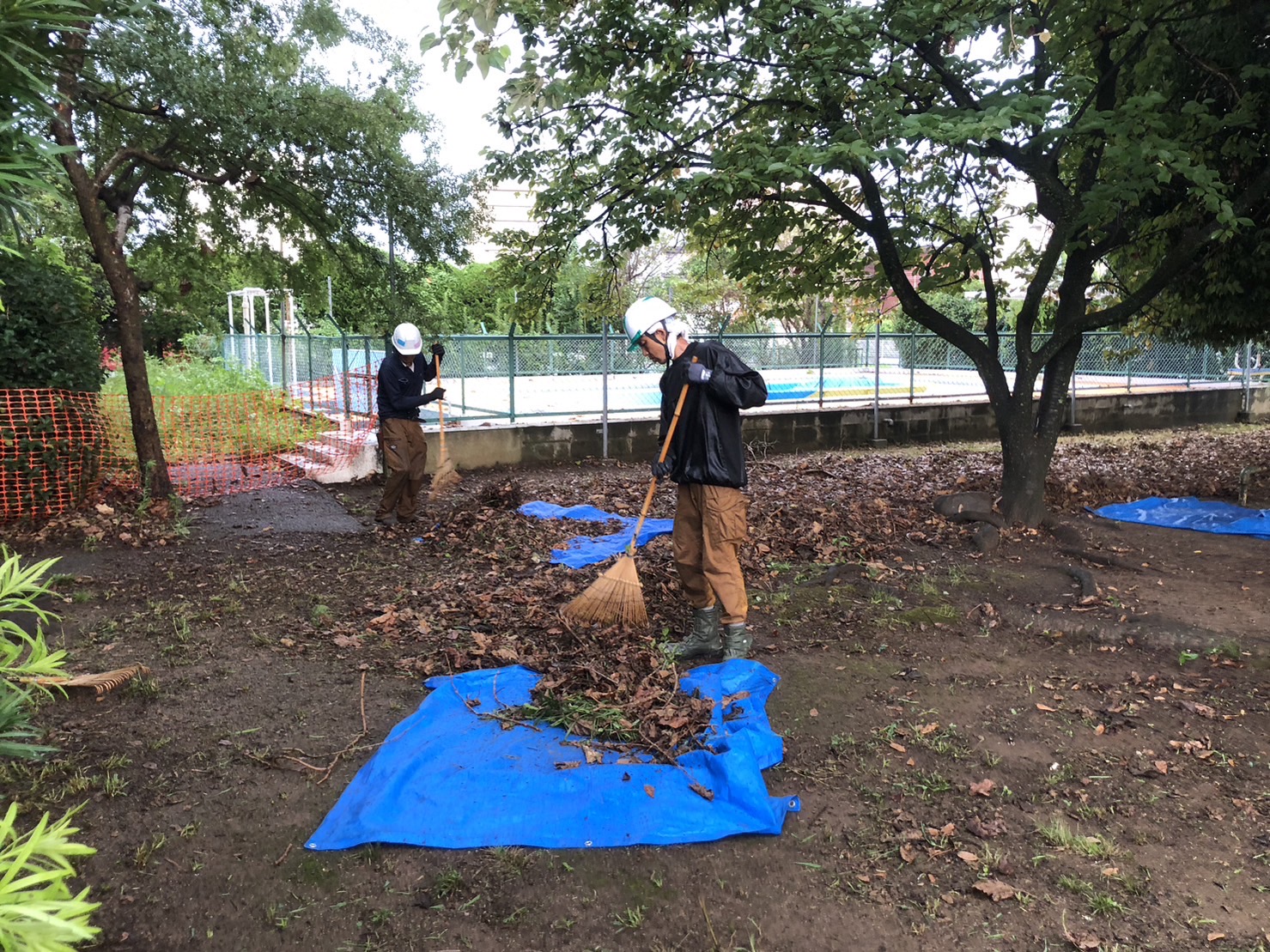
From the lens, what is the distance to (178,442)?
448 inches

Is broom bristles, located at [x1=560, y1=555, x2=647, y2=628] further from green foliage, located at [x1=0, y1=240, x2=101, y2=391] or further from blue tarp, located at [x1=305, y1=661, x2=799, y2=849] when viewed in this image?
green foliage, located at [x1=0, y1=240, x2=101, y2=391]

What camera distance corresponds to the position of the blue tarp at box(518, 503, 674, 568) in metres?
6.76

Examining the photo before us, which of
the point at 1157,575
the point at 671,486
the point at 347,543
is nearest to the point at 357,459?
the point at 347,543

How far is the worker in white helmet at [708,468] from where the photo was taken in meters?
4.56

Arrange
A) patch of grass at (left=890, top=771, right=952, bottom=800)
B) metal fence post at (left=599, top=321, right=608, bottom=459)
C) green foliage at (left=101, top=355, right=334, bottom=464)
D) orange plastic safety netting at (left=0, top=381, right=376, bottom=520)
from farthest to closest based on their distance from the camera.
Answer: metal fence post at (left=599, top=321, right=608, bottom=459) < green foliage at (left=101, top=355, right=334, bottom=464) < orange plastic safety netting at (left=0, top=381, right=376, bottom=520) < patch of grass at (left=890, top=771, right=952, bottom=800)

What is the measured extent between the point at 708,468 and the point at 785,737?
1.48 meters

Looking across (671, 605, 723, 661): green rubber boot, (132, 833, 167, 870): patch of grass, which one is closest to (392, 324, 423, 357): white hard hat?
(671, 605, 723, 661): green rubber boot

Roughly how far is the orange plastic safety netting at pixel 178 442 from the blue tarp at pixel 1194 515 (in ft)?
29.3

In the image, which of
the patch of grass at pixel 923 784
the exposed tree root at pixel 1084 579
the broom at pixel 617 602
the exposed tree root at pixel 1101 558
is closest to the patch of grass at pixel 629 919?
the patch of grass at pixel 923 784

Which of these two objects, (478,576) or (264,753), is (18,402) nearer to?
(478,576)

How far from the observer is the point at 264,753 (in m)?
3.70

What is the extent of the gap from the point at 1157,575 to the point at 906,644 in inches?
107

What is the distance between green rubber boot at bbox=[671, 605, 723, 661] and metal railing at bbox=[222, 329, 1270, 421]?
5902mm

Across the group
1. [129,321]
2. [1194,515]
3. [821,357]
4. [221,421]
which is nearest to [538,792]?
[129,321]
